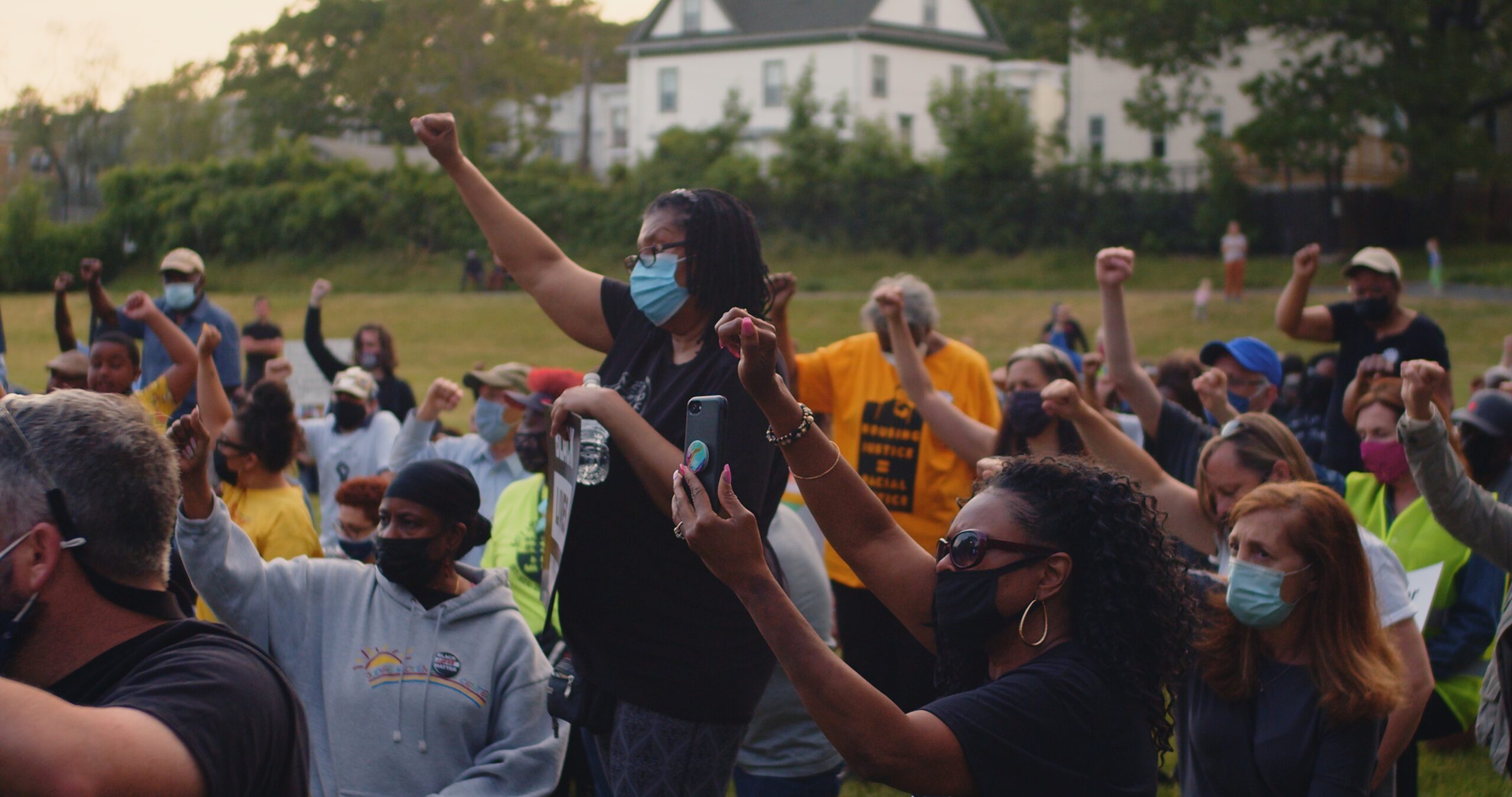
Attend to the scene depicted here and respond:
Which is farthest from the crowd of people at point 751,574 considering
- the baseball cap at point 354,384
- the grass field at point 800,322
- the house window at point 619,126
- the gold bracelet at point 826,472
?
the house window at point 619,126

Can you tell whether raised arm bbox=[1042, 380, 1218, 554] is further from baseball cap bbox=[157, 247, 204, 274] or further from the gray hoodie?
baseball cap bbox=[157, 247, 204, 274]

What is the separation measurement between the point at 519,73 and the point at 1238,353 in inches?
2115

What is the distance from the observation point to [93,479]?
77.5 inches

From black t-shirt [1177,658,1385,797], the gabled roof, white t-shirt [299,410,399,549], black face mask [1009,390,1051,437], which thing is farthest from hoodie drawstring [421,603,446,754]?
the gabled roof

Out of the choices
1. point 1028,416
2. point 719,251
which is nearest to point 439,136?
point 719,251

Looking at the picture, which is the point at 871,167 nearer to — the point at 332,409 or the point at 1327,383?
the point at 1327,383

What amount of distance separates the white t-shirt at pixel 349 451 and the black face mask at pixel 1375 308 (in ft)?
16.1

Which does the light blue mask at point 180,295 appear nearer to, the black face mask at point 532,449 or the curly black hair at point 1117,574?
the black face mask at point 532,449

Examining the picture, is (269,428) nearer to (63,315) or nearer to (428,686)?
(428,686)

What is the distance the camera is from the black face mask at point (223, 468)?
5055 millimetres

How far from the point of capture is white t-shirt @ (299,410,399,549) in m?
7.04

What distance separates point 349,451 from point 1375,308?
5.23 m

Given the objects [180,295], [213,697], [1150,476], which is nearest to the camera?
[213,697]

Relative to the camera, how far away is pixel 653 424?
3.28 meters
